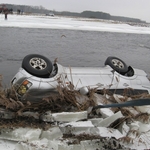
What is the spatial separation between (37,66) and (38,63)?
0.07 meters

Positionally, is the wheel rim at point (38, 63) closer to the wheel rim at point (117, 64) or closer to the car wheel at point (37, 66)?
the car wheel at point (37, 66)

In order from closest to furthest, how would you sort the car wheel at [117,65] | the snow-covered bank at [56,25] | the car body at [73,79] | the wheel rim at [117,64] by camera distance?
the car body at [73,79] → the car wheel at [117,65] → the wheel rim at [117,64] → the snow-covered bank at [56,25]

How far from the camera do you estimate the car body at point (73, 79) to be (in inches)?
148

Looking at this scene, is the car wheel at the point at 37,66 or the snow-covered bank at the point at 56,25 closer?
the car wheel at the point at 37,66

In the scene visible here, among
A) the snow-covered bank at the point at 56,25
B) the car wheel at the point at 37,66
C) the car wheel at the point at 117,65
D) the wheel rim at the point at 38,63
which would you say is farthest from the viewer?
the snow-covered bank at the point at 56,25

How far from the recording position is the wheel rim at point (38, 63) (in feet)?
14.1

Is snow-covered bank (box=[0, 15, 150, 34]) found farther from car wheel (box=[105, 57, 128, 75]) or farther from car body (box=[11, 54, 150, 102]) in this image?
car body (box=[11, 54, 150, 102])

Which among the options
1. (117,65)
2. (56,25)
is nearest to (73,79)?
(117,65)

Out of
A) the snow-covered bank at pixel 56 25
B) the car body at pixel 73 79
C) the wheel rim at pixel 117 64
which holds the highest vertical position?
the wheel rim at pixel 117 64

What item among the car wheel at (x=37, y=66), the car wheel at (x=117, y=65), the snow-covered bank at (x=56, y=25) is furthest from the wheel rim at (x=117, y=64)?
the snow-covered bank at (x=56, y=25)

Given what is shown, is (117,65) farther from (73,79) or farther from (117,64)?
(73,79)

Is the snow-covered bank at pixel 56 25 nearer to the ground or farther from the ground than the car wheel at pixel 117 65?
nearer to the ground

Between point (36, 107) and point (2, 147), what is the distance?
0.91 m

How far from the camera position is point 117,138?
3.07 m
